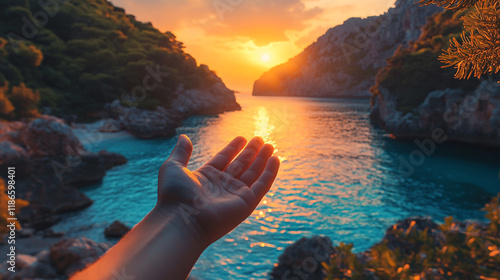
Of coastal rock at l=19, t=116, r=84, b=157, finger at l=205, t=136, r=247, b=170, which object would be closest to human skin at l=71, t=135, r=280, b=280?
finger at l=205, t=136, r=247, b=170

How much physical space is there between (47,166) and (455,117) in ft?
131

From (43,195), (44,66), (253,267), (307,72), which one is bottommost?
(253,267)

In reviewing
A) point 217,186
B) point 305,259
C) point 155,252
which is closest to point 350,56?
point 305,259

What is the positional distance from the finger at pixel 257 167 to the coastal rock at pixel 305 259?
6.23 m

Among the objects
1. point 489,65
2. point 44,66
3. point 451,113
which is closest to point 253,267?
point 489,65

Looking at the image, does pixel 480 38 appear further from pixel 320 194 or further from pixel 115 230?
pixel 320 194

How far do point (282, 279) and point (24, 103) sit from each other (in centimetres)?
2588

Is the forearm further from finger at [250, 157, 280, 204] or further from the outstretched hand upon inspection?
finger at [250, 157, 280, 204]

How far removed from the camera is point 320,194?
59.8 ft

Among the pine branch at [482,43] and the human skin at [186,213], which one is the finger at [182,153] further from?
the pine branch at [482,43]

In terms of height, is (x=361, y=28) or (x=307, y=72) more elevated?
(x=361, y=28)

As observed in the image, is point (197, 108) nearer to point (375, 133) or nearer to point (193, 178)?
point (375, 133)

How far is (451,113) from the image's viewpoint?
3050 centimetres

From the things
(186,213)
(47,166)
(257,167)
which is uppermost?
(257,167)
